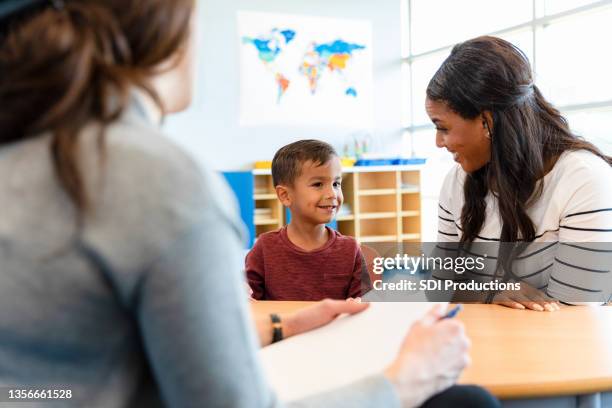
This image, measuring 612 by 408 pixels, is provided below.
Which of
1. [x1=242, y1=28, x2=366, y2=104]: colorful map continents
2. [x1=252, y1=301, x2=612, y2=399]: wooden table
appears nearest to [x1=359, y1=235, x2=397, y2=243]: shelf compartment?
[x1=242, y1=28, x2=366, y2=104]: colorful map continents

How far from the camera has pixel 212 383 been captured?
550mm

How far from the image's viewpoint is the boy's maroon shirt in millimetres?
2043

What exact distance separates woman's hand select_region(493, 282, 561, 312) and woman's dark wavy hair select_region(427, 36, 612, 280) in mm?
217

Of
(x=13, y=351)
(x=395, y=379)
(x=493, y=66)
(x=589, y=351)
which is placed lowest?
(x=589, y=351)

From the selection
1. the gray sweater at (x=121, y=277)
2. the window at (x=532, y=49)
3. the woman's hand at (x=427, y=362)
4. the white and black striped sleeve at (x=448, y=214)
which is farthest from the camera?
the window at (x=532, y=49)

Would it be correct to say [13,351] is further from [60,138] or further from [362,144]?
[362,144]

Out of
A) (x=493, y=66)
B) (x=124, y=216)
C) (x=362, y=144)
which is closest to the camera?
(x=124, y=216)

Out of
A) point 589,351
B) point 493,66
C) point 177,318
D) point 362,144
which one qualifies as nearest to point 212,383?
point 177,318

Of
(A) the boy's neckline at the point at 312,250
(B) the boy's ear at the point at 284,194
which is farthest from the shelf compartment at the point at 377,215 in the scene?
(A) the boy's neckline at the point at 312,250

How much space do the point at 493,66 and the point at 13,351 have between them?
1573 mm

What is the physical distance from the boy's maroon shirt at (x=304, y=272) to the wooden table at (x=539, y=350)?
2.00 ft

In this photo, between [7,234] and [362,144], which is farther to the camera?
[362,144]

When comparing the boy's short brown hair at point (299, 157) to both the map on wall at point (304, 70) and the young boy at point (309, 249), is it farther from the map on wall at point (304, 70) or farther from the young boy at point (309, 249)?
the map on wall at point (304, 70)

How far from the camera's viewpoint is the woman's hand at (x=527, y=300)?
147cm
